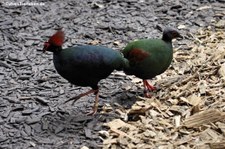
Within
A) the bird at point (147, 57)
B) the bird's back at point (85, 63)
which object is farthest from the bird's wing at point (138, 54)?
the bird's back at point (85, 63)

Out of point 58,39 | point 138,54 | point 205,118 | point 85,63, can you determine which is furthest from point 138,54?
point 205,118

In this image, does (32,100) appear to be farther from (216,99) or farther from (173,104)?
(216,99)

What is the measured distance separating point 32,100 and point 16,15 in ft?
6.89

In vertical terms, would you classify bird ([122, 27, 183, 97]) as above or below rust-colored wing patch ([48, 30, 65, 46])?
below

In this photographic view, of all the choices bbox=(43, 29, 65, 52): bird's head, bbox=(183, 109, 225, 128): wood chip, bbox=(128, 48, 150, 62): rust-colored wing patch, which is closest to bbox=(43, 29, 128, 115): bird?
bbox=(43, 29, 65, 52): bird's head

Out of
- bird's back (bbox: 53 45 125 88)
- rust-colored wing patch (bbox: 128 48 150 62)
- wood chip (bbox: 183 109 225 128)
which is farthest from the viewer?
rust-colored wing patch (bbox: 128 48 150 62)

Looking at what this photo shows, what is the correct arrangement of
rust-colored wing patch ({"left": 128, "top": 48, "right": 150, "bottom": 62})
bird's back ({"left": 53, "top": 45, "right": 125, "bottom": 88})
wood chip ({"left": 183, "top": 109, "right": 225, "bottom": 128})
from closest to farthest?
1. wood chip ({"left": 183, "top": 109, "right": 225, "bottom": 128})
2. bird's back ({"left": 53, "top": 45, "right": 125, "bottom": 88})
3. rust-colored wing patch ({"left": 128, "top": 48, "right": 150, "bottom": 62})

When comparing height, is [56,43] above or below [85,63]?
above

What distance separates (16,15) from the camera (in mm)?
6559

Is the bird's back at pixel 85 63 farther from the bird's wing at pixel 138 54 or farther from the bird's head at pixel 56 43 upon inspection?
the bird's wing at pixel 138 54

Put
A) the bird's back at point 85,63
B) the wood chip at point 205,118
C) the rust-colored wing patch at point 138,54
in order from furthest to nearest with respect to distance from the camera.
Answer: the rust-colored wing patch at point 138,54 → the bird's back at point 85,63 → the wood chip at point 205,118

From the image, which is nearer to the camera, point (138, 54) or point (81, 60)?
point (81, 60)

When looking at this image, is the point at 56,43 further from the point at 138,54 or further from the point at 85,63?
the point at 138,54

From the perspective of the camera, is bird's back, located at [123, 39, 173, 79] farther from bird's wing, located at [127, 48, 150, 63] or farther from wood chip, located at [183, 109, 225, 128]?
wood chip, located at [183, 109, 225, 128]
